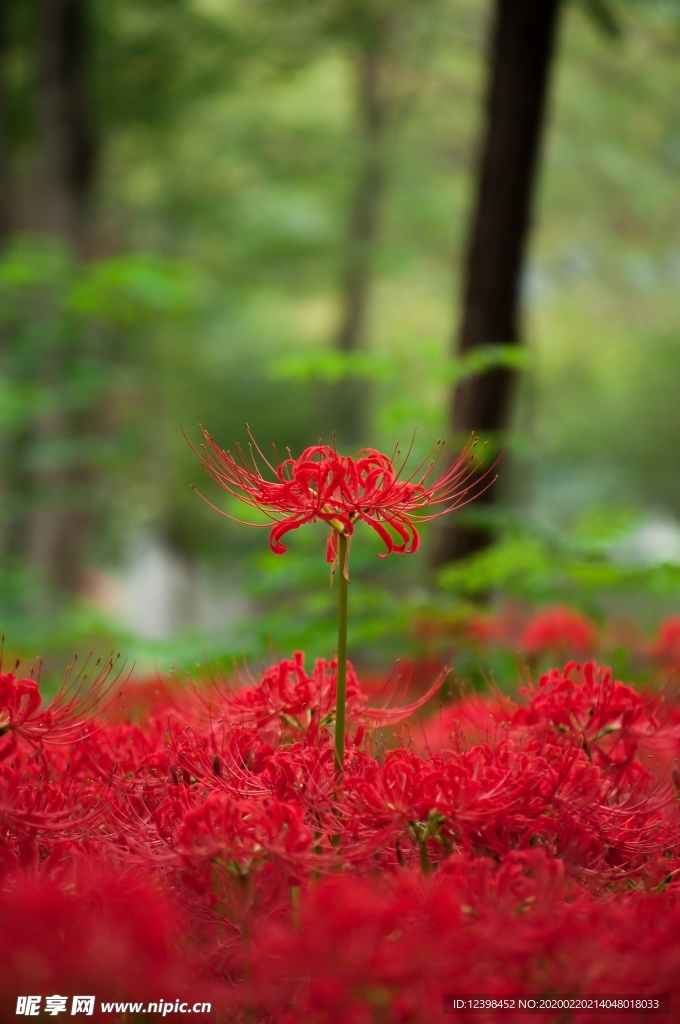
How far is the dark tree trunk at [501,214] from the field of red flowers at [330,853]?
10.4 ft

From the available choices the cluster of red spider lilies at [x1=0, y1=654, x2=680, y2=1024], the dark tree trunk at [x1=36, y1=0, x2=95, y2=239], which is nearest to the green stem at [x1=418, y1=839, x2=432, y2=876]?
the cluster of red spider lilies at [x1=0, y1=654, x2=680, y2=1024]

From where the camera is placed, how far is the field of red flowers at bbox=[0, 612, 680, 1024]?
990 mm

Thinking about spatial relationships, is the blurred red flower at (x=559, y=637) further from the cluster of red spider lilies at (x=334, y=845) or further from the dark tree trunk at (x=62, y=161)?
the dark tree trunk at (x=62, y=161)

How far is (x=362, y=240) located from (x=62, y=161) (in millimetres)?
4240

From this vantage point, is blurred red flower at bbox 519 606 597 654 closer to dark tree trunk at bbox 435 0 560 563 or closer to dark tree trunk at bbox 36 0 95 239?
dark tree trunk at bbox 435 0 560 563

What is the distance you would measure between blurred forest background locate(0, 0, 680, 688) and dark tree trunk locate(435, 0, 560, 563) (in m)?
0.01

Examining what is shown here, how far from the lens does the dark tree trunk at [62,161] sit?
26.8ft

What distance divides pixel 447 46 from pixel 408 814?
9508 mm

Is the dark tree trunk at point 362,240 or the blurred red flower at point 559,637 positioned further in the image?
the dark tree trunk at point 362,240

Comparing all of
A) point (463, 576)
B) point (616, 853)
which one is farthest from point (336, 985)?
point (463, 576)

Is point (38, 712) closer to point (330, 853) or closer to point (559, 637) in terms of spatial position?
point (330, 853)

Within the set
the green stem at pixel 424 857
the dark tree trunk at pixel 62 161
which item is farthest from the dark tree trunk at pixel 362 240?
the green stem at pixel 424 857

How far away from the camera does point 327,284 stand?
42.1 ft

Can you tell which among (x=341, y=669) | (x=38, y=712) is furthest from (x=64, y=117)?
(x=341, y=669)
